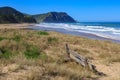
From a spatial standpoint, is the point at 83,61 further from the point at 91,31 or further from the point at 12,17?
the point at 12,17

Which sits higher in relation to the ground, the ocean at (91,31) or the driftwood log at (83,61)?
the driftwood log at (83,61)

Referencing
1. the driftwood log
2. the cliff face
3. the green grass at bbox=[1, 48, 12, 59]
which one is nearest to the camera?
the driftwood log

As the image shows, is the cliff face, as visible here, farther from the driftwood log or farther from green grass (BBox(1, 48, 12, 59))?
the driftwood log

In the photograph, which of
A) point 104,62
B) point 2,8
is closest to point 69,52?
point 104,62

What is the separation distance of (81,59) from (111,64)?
186 centimetres

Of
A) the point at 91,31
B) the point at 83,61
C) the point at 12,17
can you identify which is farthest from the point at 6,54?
the point at 12,17

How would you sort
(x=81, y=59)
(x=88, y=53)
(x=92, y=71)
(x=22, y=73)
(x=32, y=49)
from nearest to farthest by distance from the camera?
(x=22, y=73) < (x=92, y=71) < (x=81, y=59) < (x=32, y=49) < (x=88, y=53)

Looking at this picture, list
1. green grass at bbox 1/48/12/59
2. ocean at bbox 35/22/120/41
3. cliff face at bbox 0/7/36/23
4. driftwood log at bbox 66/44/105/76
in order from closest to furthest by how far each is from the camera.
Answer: driftwood log at bbox 66/44/105/76 < green grass at bbox 1/48/12/59 < ocean at bbox 35/22/120/41 < cliff face at bbox 0/7/36/23

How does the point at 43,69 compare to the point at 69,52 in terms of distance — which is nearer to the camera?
the point at 43,69

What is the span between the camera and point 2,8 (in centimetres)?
17450

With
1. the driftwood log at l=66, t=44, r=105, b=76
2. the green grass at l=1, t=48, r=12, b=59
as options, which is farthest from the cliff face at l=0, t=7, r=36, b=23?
the driftwood log at l=66, t=44, r=105, b=76

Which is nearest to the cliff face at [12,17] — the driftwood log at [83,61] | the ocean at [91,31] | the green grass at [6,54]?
the ocean at [91,31]

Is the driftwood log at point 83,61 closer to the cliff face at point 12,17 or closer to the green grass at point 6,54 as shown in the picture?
the green grass at point 6,54

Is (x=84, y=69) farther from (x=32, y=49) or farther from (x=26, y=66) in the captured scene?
(x=32, y=49)
